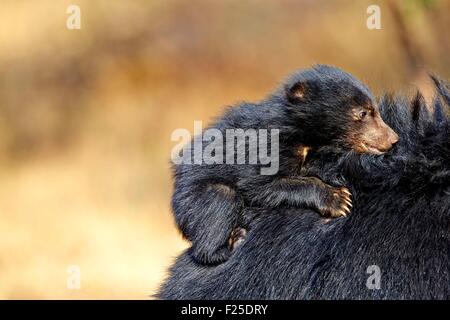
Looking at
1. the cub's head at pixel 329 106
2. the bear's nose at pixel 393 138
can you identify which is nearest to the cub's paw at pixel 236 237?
the cub's head at pixel 329 106

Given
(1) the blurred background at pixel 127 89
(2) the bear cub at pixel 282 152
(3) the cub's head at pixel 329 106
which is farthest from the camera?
(1) the blurred background at pixel 127 89

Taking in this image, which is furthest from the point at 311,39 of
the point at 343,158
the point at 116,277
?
the point at 343,158

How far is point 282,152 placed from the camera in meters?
3.49

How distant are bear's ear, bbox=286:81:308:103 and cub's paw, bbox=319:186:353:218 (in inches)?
27.1

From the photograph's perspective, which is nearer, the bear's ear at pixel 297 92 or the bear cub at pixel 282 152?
the bear cub at pixel 282 152

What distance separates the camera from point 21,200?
28.0ft

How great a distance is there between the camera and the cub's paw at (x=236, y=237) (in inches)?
130

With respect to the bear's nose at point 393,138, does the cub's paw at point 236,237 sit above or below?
below

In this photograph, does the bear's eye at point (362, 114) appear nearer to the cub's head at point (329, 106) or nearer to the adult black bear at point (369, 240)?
the cub's head at point (329, 106)

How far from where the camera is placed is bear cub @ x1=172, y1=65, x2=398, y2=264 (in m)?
3.30

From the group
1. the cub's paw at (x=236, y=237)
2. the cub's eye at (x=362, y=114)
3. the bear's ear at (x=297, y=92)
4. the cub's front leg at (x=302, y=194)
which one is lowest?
the cub's paw at (x=236, y=237)

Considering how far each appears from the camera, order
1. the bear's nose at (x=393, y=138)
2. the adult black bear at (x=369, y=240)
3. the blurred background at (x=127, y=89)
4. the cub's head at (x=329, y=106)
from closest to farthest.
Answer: the adult black bear at (x=369, y=240) → the bear's nose at (x=393, y=138) → the cub's head at (x=329, y=106) → the blurred background at (x=127, y=89)
